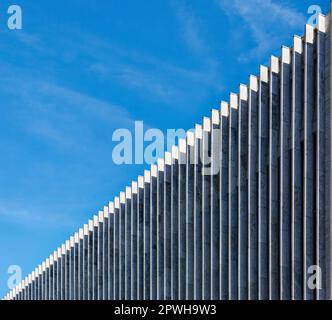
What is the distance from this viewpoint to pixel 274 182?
45219 mm

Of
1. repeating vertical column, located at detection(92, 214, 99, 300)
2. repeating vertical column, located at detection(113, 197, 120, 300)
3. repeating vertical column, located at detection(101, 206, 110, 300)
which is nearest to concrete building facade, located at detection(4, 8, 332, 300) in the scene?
repeating vertical column, located at detection(113, 197, 120, 300)

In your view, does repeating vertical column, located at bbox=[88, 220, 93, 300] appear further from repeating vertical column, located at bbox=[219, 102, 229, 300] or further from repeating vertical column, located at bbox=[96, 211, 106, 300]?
repeating vertical column, located at bbox=[219, 102, 229, 300]

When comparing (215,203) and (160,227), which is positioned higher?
(215,203)

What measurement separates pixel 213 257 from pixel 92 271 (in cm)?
2757

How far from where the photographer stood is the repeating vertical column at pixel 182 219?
191 ft

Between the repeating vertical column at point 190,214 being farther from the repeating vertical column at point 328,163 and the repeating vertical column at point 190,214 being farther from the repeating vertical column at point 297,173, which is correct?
the repeating vertical column at point 328,163

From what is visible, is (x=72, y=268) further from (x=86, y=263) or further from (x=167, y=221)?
(x=167, y=221)

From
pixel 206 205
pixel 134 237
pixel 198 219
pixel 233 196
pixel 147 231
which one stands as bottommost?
pixel 198 219

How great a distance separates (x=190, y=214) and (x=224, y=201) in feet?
19.7

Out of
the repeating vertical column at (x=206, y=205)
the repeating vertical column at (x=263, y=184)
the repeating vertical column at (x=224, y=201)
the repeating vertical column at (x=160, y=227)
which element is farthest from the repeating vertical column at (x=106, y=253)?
the repeating vertical column at (x=263, y=184)

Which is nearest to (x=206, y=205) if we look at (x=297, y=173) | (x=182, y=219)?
(x=182, y=219)

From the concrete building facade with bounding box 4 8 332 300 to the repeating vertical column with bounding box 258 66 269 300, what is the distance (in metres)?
0.06

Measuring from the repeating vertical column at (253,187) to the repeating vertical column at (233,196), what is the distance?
2266 mm

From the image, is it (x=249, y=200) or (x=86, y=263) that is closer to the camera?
(x=249, y=200)
